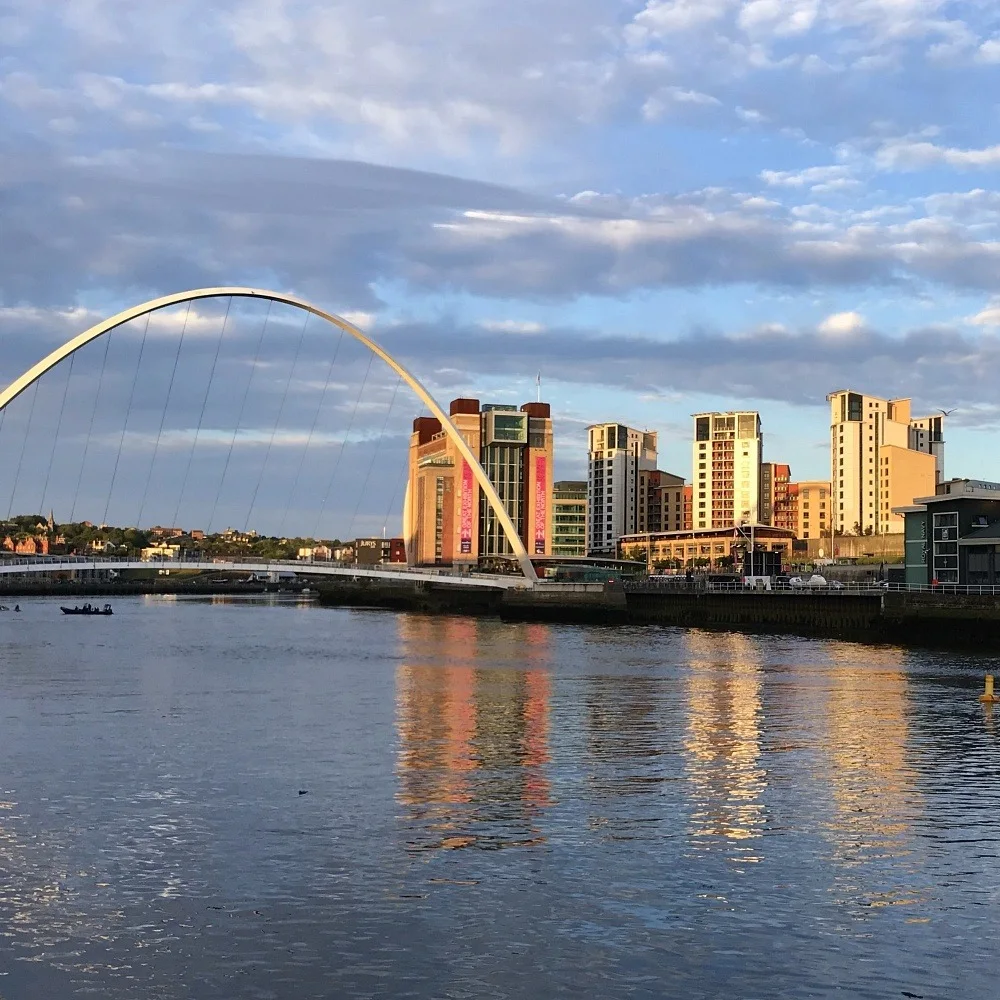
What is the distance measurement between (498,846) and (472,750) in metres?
9.91

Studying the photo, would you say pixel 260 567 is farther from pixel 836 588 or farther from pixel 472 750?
pixel 472 750

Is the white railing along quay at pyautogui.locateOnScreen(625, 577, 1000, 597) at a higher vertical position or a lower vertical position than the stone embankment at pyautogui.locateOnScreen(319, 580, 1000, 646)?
higher

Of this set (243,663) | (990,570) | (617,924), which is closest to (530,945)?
(617,924)

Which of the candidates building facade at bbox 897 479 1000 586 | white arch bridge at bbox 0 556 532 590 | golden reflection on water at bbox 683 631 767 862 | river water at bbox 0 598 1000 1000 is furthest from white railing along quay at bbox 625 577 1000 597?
river water at bbox 0 598 1000 1000

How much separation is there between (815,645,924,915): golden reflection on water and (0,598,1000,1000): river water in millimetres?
83

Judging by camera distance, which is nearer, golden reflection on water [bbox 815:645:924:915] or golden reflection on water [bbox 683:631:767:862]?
golden reflection on water [bbox 815:645:924:915]

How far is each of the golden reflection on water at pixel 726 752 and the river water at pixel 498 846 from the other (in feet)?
0.41

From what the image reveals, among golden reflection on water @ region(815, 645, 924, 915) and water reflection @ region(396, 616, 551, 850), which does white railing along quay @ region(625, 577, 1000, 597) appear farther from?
golden reflection on water @ region(815, 645, 924, 915)

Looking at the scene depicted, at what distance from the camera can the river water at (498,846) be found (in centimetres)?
1312

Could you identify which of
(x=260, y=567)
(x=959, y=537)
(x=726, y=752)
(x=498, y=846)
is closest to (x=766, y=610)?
(x=959, y=537)

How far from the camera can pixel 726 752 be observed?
27.8m

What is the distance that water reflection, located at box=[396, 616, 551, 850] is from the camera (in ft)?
64.1

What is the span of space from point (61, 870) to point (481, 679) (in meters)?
31.2

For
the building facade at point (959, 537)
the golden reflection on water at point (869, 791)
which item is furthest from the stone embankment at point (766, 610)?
the golden reflection on water at point (869, 791)
